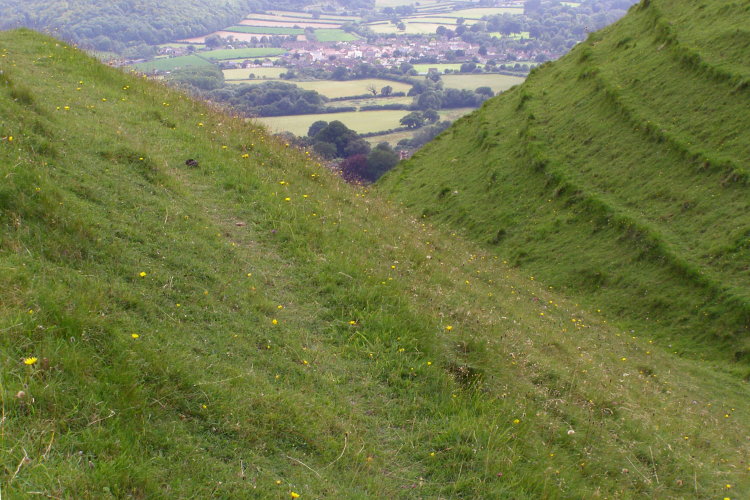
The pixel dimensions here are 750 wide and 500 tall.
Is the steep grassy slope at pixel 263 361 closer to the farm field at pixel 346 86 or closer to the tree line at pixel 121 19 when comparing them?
the tree line at pixel 121 19

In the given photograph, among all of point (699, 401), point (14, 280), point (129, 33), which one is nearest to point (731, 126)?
point (699, 401)

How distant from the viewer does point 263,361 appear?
698 centimetres

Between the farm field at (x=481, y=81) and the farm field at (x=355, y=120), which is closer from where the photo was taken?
the farm field at (x=355, y=120)

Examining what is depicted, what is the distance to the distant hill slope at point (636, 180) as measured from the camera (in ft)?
57.2

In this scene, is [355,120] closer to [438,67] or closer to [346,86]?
[346,86]

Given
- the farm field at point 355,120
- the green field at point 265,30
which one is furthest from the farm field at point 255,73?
the green field at point 265,30

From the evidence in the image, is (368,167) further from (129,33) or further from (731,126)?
(129,33)

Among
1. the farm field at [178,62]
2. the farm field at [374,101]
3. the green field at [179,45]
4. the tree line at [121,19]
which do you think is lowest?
the farm field at [374,101]

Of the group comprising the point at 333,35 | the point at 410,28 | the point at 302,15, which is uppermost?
the point at 302,15

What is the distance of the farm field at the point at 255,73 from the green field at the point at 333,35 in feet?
111

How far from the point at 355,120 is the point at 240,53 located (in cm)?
4232

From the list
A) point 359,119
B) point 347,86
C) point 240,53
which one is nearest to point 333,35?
point 240,53

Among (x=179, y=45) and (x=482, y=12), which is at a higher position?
(x=482, y=12)

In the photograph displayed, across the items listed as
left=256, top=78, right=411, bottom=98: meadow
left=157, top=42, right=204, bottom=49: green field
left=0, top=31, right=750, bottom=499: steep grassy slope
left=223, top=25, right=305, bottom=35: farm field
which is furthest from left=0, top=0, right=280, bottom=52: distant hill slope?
left=0, top=31, right=750, bottom=499: steep grassy slope
